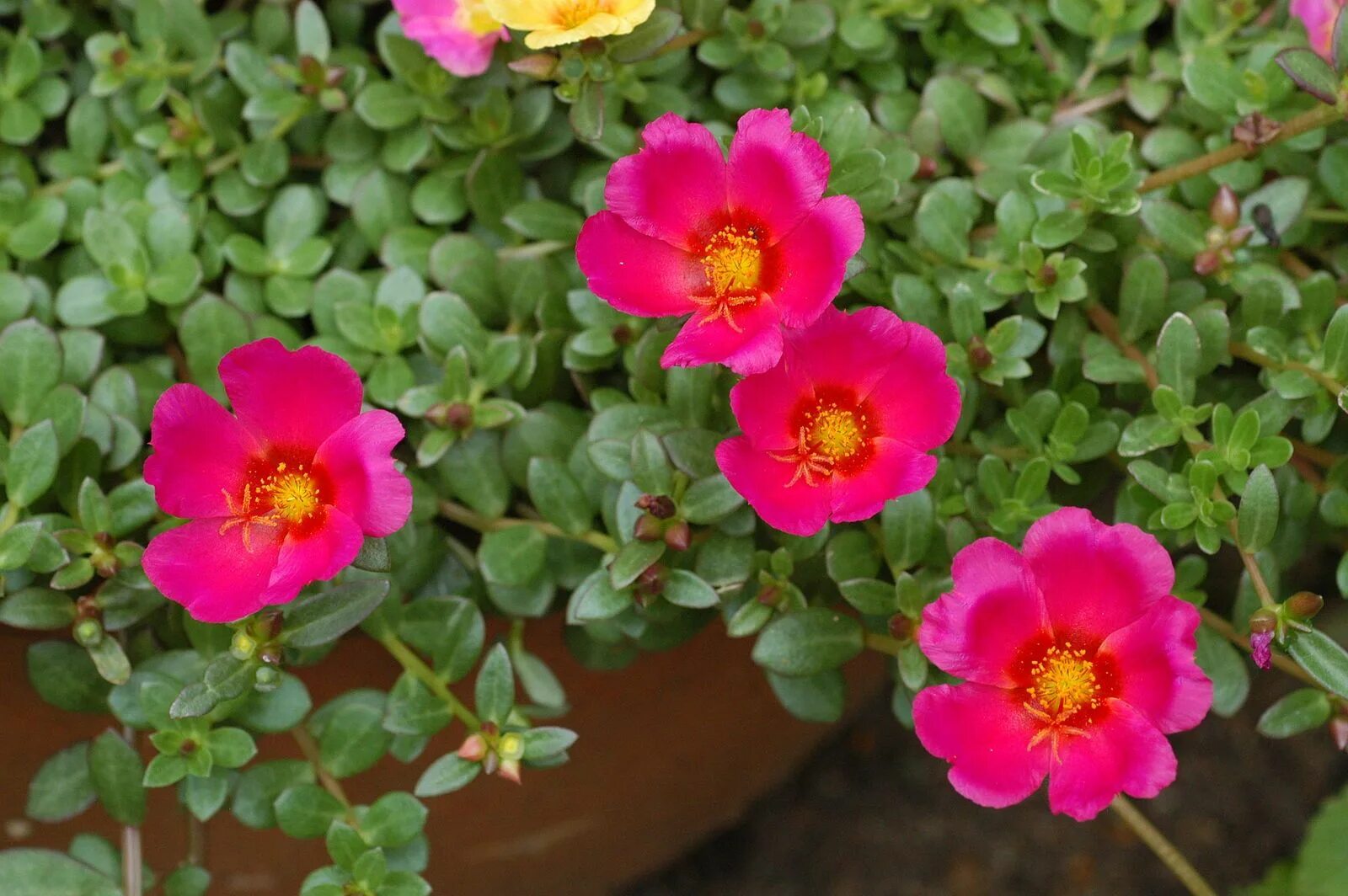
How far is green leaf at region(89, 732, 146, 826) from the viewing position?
1.13 metres

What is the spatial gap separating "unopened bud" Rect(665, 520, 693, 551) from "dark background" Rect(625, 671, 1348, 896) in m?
1.14

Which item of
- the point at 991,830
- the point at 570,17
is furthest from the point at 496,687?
the point at 991,830

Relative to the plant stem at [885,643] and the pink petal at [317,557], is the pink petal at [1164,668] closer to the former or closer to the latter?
the plant stem at [885,643]

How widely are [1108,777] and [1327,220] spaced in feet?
2.27

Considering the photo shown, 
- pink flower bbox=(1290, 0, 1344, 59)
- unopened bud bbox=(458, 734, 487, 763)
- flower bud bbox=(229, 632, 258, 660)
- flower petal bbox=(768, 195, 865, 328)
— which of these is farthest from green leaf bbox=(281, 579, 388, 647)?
pink flower bbox=(1290, 0, 1344, 59)

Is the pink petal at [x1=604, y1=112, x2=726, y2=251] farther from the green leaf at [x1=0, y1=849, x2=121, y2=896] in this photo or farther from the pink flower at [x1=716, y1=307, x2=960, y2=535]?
the green leaf at [x1=0, y1=849, x2=121, y2=896]

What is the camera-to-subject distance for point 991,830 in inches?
83.1

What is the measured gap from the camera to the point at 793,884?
2.08 m

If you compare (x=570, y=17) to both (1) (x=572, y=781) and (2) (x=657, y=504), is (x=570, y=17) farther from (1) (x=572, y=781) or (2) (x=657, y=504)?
(1) (x=572, y=781)

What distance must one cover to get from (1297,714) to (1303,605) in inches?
6.2

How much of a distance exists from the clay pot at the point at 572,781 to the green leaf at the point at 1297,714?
1.65 ft

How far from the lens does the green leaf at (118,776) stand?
3.72 feet

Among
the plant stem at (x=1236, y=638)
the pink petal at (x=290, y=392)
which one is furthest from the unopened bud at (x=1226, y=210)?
the pink petal at (x=290, y=392)

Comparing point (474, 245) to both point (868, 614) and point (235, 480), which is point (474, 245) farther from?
point (868, 614)
